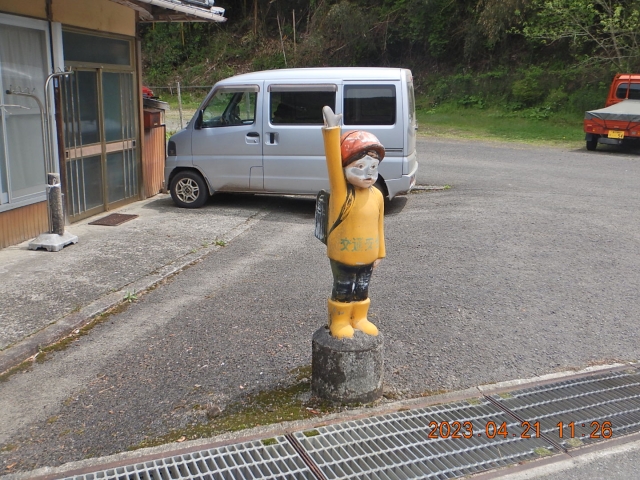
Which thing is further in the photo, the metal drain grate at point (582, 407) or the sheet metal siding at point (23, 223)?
the sheet metal siding at point (23, 223)

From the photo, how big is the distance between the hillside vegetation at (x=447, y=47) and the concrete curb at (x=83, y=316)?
17084mm

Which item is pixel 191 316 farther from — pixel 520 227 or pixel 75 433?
pixel 520 227

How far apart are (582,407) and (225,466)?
231 cm

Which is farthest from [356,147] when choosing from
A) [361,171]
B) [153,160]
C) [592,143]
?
[592,143]

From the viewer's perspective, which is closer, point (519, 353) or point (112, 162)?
point (519, 353)

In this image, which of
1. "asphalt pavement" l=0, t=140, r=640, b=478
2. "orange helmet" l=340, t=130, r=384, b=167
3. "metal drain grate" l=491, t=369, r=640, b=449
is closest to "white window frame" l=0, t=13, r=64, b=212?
"asphalt pavement" l=0, t=140, r=640, b=478

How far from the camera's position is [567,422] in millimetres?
3945

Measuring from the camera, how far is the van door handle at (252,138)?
31.7ft

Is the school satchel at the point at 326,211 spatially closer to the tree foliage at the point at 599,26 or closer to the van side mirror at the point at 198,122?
the van side mirror at the point at 198,122

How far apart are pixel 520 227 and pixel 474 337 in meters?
3.89

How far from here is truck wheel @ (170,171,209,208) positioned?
10.0 m

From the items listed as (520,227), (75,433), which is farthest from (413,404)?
(520,227)

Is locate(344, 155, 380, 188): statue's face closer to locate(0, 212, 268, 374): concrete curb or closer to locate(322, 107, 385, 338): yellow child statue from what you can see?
locate(322, 107, 385, 338): yellow child statue

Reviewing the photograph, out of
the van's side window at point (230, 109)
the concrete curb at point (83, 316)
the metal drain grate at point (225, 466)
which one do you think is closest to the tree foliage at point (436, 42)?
the van's side window at point (230, 109)
